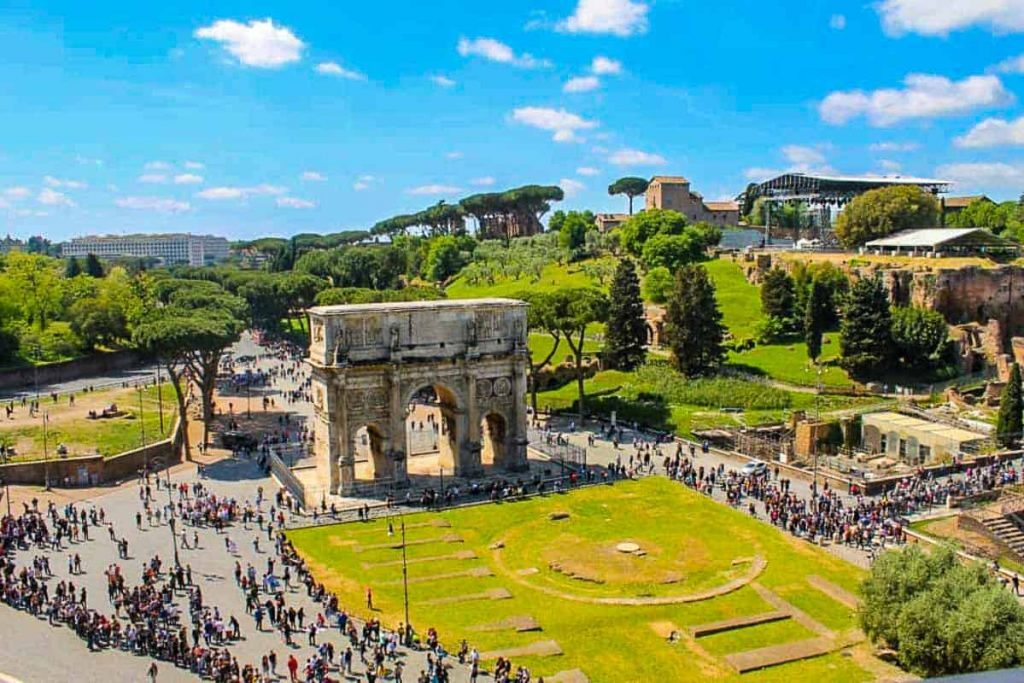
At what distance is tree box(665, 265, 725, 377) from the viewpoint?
226ft

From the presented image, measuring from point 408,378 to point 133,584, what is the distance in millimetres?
18386

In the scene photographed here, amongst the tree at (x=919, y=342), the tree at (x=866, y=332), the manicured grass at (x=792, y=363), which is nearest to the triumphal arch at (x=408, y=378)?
the manicured grass at (x=792, y=363)

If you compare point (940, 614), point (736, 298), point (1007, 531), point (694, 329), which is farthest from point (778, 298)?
point (940, 614)

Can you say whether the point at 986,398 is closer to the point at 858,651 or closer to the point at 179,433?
the point at 858,651

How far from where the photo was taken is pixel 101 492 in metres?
49.5

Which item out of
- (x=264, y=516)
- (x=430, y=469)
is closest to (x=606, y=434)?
(x=430, y=469)

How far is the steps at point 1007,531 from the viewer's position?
3991 centimetres

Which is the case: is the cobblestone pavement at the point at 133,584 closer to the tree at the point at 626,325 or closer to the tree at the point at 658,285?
the tree at the point at 626,325

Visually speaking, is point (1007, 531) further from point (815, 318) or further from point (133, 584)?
point (133, 584)

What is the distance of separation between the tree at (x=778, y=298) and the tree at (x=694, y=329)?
12.2 metres

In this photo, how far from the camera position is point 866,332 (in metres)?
64.8

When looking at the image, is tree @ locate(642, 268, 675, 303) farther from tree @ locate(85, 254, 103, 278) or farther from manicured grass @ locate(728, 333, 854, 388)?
tree @ locate(85, 254, 103, 278)

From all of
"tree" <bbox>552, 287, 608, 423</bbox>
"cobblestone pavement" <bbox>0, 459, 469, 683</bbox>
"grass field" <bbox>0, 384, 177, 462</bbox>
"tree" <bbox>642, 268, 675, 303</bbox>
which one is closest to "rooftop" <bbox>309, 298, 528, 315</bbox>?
"cobblestone pavement" <bbox>0, 459, 469, 683</bbox>

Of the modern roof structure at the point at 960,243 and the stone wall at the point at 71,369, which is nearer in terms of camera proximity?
the stone wall at the point at 71,369
